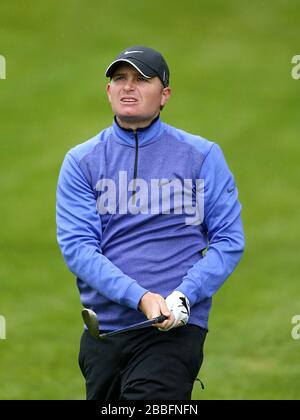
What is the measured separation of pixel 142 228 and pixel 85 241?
288mm

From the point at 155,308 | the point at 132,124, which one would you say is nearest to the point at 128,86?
the point at 132,124

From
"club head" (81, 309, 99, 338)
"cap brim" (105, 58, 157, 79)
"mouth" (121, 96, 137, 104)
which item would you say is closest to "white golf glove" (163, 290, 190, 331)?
"club head" (81, 309, 99, 338)

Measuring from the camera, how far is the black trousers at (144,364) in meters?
6.85

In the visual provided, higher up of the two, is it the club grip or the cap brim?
the cap brim

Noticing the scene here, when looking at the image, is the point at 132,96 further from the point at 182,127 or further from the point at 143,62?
the point at 182,127

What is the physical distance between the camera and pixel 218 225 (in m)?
7.11

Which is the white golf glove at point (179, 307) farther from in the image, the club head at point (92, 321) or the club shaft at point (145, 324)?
the club head at point (92, 321)

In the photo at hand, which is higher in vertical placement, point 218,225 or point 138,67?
point 138,67

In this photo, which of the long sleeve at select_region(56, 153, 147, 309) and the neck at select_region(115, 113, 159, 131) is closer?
the long sleeve at select_region(56, 153, 147, 309)

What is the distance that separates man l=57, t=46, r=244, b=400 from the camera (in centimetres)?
693

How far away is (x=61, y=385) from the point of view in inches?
462

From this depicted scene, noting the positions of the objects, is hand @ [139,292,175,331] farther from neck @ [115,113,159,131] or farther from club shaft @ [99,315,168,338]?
neck @ [115,113,159,131]
